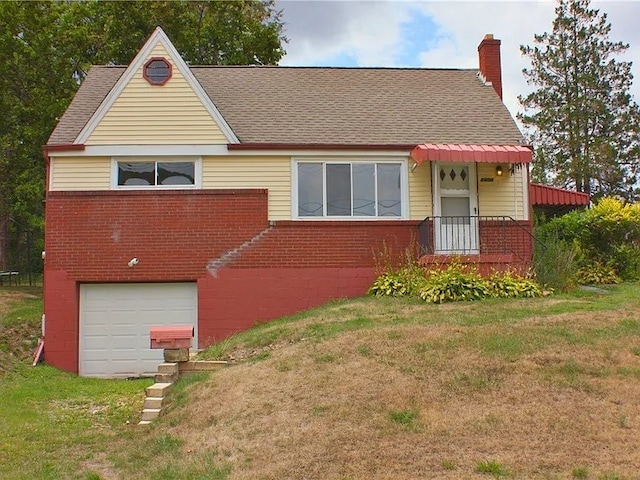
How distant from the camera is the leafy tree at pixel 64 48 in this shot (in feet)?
74.0

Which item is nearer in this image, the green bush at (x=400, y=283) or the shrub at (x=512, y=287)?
the shrub at (x=512, y=287)

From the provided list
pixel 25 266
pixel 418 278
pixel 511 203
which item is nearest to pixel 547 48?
pixel 511 203

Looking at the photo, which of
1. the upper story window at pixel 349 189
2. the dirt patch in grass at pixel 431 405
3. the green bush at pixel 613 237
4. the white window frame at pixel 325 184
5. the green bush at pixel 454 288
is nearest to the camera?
the dirt patch in grass at pixel 431 405

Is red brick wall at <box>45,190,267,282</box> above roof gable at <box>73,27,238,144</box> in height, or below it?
below

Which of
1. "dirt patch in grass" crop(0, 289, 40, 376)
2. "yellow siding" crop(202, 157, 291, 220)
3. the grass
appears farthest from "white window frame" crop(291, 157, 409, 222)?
"dirt patch in grass" crop(0, 289, 40, 376)

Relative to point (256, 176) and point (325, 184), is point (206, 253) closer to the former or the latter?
point (256, 176)

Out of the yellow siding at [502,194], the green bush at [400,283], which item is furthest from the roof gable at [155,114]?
the yellow siding at [502,194]

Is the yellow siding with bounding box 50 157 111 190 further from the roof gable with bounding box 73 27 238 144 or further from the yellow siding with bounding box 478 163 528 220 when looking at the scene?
the yellow siding with bounding box 478 163 528 220

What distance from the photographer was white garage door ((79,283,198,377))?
13.8m

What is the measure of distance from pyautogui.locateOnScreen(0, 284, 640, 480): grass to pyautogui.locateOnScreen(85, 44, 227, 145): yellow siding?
5293 mm

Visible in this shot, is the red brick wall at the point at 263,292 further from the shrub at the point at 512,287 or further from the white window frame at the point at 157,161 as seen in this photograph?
the shrub at the point at 512,287

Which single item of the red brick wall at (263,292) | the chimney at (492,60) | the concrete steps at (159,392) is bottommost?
the concrete steps at (159,392)

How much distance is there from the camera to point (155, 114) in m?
14.2

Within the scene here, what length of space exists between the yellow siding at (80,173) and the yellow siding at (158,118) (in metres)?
0.51
